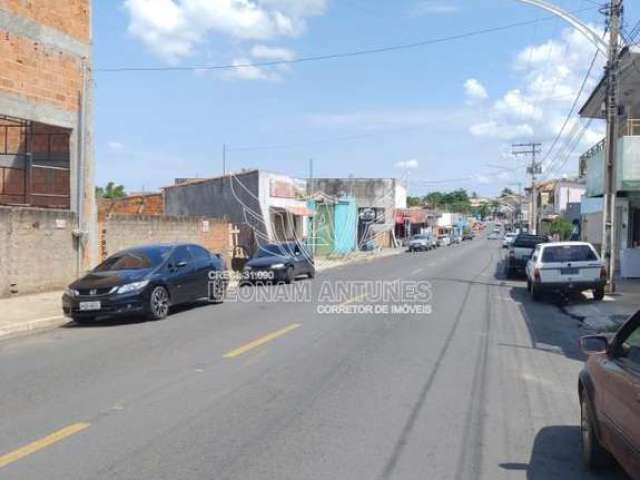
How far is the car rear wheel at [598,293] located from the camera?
728 inches

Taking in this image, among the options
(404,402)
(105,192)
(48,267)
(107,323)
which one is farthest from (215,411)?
(105,192)

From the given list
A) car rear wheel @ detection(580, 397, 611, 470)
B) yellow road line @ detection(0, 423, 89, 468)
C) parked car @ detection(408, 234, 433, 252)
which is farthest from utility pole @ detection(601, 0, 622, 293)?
parked car @ detection(408, 234, 433, 252)

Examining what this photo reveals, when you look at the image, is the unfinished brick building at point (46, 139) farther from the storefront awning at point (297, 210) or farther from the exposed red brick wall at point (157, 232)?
the storefront awning at point (297, 210)

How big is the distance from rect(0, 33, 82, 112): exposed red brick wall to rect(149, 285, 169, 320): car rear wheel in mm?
7293

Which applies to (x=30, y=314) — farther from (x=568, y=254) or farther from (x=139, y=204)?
(x=139, y=204)

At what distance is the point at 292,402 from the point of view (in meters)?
7.09

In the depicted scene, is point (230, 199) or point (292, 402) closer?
point (292, 402)

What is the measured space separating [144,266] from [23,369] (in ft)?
18.7

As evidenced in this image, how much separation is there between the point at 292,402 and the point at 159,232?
18.7 meters

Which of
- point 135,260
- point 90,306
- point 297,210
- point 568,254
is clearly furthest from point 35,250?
point 297,210

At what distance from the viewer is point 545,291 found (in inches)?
727

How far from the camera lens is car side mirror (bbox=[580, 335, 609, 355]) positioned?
4.95 meters

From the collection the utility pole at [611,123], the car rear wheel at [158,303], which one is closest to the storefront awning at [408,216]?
the utility pole at [611,123]

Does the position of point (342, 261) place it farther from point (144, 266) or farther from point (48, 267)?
point (144, 266)
